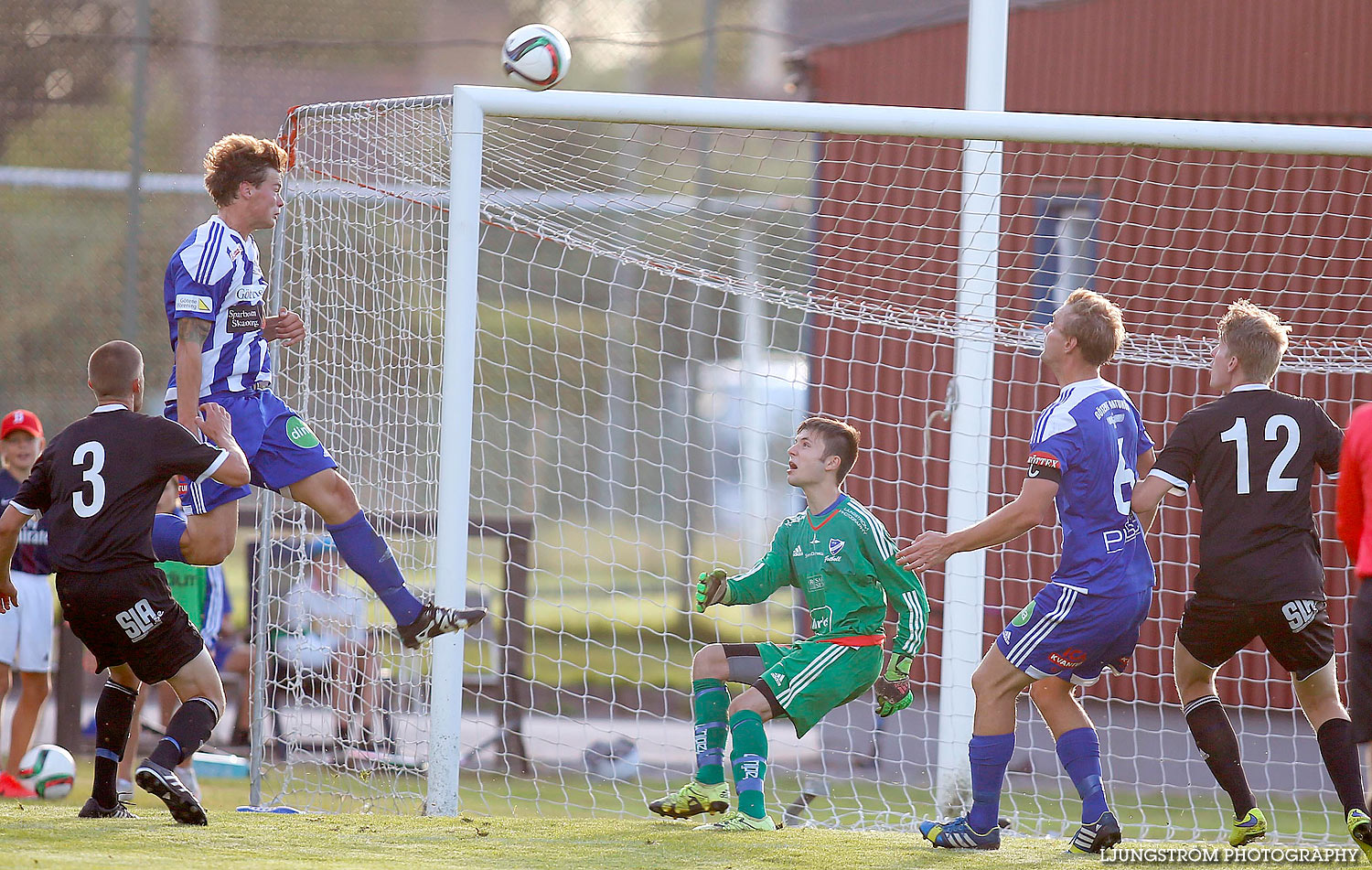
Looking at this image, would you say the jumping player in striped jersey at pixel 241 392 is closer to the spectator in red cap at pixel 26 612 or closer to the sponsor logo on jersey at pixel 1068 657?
the sponsor logo on jersey at pixel 1068 657

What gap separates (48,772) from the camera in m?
5.20

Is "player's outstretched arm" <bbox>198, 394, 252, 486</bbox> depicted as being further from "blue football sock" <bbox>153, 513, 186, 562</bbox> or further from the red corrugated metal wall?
the red corrugated metal wall

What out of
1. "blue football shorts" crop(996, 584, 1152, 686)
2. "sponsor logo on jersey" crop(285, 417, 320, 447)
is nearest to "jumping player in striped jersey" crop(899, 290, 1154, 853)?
"blue football shorts" crop(996, 584, 1152, 686)

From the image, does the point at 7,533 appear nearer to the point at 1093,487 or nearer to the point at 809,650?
the point at 809,650

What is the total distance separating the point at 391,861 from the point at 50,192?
9346 millimetres

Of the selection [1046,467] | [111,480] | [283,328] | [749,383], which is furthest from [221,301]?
[749,383]

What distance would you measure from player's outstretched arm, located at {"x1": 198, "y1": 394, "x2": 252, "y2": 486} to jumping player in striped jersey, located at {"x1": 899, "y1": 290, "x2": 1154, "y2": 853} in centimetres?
195

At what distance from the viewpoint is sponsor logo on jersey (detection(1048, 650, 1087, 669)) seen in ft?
12.8

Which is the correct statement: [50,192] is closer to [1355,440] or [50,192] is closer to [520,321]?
[520,321]

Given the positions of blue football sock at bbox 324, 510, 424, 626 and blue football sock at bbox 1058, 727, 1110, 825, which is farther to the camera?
blue football sock at bbox 324, 510, 424, 626

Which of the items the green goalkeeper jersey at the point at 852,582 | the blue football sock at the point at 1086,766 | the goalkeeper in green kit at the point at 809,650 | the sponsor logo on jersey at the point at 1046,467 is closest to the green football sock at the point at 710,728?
the goalkeeper in green kit at the point at 809,650

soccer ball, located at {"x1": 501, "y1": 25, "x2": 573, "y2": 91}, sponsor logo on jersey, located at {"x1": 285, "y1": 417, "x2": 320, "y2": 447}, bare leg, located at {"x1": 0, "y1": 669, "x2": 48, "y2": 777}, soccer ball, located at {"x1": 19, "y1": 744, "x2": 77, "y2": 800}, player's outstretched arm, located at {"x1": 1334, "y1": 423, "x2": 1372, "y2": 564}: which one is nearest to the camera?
player's outstretched arm, located at {"x1": 1334, "y1": 423, "x2": 1372, "y2": 564}

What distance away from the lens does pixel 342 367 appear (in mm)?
5621

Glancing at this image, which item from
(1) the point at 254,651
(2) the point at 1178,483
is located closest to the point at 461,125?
(1) the point at 254,651
